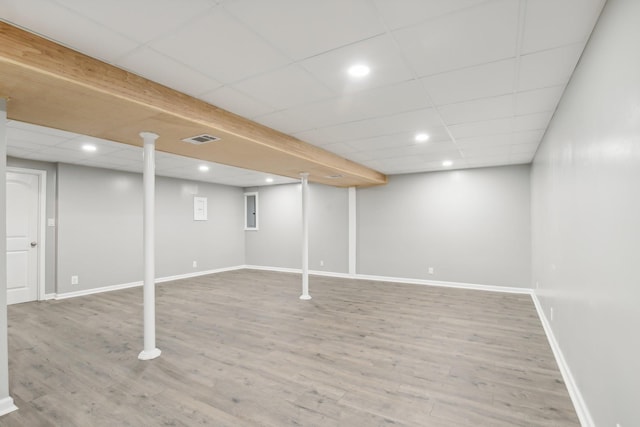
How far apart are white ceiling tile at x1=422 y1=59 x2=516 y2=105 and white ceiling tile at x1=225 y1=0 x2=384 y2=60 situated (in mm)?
889

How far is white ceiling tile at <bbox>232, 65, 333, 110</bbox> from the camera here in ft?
7.80

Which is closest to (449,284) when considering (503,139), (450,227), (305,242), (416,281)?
(416,281)

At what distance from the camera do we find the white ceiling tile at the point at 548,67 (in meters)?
2.05

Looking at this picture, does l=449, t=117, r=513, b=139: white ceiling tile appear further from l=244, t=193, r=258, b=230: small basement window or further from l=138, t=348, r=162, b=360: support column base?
l=244, t=193, r=258, b=230: small basement window

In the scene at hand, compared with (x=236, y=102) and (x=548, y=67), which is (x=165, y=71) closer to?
(x=236, y=102)

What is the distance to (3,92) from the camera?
6.92ft

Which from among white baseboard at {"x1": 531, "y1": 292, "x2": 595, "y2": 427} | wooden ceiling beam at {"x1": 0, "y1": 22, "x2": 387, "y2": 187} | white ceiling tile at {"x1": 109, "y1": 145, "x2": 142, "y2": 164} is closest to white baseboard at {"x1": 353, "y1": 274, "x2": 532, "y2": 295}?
white baseboard at {"x1": 531, "y1": 292, "x2": 595, "y2": 427}

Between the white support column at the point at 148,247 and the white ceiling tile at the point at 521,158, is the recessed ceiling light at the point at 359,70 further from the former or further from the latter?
the white ceiling tile at the point at 521,158

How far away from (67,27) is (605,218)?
10.7ft

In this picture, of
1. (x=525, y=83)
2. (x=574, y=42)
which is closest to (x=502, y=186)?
(x=525, y=83)

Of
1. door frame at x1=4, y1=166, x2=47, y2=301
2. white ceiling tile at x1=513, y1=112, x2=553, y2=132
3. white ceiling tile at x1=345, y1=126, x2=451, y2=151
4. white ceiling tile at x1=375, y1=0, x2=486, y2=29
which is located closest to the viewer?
white ceiling tile at x1=375, y1=0, x2=486, y2=29

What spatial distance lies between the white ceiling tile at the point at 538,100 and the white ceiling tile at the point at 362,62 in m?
1.24

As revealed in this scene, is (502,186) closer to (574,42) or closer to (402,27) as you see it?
(574,42)

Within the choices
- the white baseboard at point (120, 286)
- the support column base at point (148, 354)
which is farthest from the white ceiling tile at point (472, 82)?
the white baseboard at point (120, 286)
